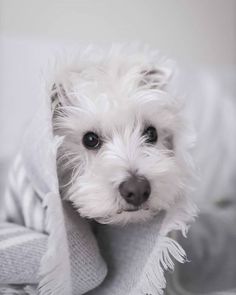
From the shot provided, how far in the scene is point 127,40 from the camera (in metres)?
1.78

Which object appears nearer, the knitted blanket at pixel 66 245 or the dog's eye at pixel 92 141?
the knitted blanket at pixel 66 245

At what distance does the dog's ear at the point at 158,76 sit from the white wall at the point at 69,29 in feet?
2.53

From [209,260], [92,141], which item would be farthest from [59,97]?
[209,260]

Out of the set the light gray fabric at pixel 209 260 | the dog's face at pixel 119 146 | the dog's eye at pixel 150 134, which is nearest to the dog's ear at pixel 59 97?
the dog's face at pixel 119 146

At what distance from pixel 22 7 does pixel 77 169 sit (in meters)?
1.06

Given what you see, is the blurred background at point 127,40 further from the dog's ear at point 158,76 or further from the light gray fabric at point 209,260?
the dog's ear at point 158,76

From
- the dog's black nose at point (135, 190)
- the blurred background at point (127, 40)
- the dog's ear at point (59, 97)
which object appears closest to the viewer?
the dog's black nose at point (135, 190)

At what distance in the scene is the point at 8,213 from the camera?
3.24 ft

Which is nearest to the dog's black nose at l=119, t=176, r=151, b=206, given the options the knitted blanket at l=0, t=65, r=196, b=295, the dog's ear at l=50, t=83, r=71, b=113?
the knitted blanket at l=0, t=65, r=196, b=295

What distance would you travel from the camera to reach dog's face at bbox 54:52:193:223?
30.1 inches

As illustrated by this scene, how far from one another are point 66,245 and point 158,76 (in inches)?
16.3

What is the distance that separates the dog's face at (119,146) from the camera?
76 cm

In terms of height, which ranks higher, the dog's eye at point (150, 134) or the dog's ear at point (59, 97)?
the dog's ear at point (59, 97)

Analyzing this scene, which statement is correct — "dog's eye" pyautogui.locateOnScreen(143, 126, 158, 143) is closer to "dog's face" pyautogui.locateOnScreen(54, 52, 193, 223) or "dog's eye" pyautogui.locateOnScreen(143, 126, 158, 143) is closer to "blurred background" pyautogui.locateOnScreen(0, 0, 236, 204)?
"dog's face" pyautogui.locateOnScreen(54, 52, 193, 223)
